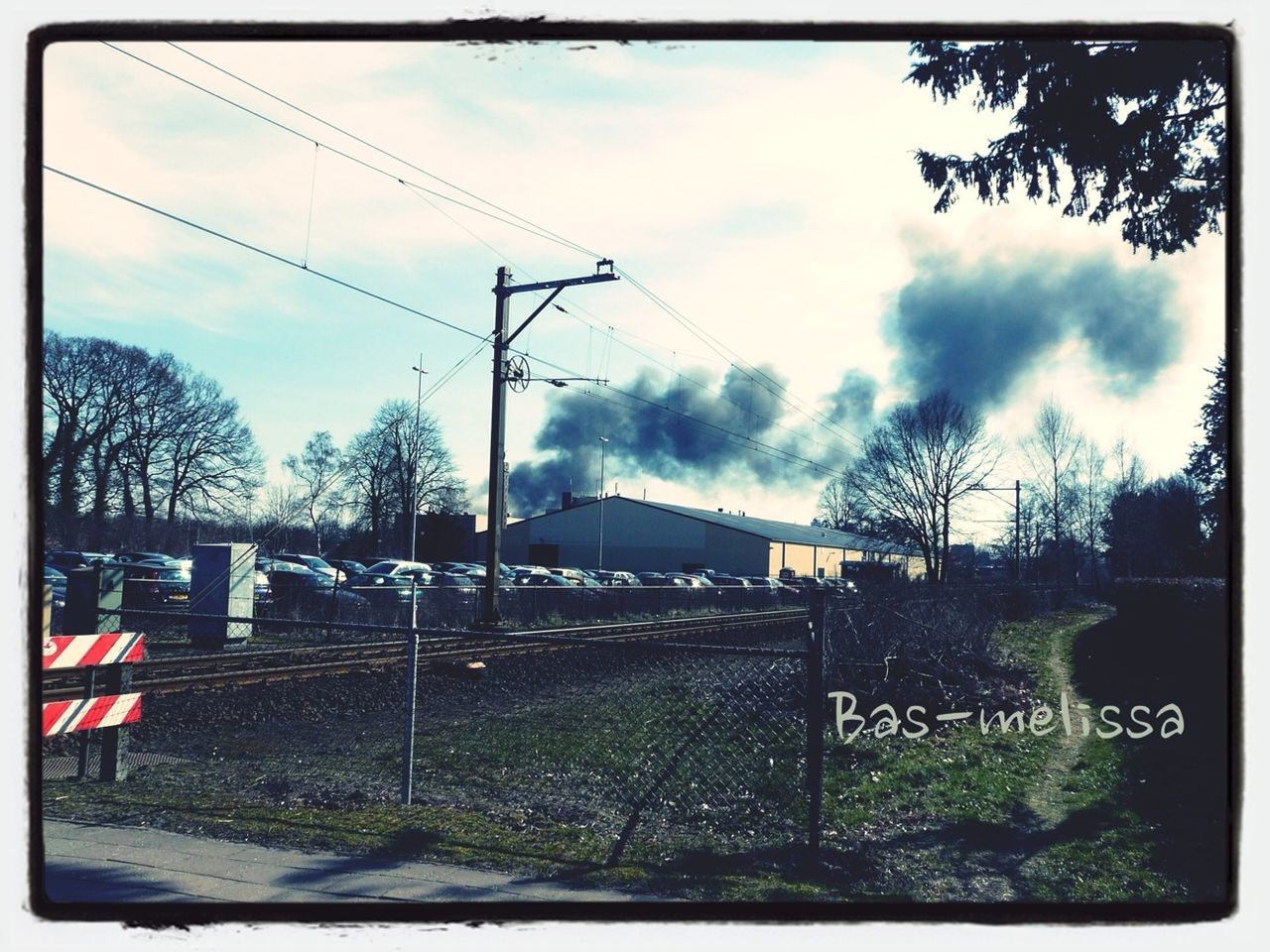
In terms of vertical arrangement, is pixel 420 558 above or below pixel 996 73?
below

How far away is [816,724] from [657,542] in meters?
63.3

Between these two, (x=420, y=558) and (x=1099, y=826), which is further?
(x=420, y=558)

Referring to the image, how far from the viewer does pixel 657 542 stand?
68.5 meters

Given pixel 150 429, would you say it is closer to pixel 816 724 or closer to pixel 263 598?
pixel 263 598

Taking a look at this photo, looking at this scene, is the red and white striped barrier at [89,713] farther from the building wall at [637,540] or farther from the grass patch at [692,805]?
the building wall at [637,540]

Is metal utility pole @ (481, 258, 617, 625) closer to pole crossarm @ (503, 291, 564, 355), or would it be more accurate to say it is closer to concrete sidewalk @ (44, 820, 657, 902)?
pole crossarm @ (503, 291, 564, 355)

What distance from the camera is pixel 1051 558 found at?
186 ft

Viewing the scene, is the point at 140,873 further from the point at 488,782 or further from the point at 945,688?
the point at 945,688

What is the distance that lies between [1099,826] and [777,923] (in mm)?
3506

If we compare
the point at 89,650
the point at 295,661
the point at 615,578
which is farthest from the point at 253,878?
the point at 615,578

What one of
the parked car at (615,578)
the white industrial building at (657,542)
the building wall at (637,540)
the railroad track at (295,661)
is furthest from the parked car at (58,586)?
the building wall at (637,540)

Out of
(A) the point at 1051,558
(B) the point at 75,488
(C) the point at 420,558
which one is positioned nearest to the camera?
(B) the point at 75,488

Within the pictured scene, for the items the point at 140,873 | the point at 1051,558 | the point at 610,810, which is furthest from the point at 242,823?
the point at 1051,558

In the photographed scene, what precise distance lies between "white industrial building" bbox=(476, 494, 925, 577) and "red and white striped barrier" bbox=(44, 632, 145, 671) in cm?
5596
